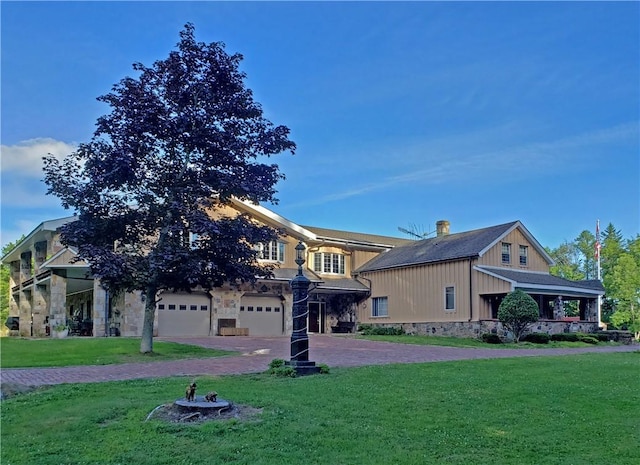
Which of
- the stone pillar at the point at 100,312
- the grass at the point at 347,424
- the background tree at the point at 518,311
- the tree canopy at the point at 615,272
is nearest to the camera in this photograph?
the grass at the point at 347,424

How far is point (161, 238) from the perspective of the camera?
16938 mm

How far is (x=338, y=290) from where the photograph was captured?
1287 inches

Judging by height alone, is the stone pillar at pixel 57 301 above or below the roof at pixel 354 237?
below

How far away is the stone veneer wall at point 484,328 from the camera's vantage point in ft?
85.8

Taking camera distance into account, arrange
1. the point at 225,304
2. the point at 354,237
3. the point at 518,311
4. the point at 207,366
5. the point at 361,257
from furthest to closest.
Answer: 1. the point at 354,237
2. the point at 361,257
3. the point at 225,304
4. the point at 518,311
5. the point at 207,366

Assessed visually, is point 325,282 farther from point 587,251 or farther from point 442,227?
point 587,251

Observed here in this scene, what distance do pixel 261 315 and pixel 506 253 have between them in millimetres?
12808

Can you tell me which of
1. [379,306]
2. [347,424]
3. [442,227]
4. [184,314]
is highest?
[442,227]

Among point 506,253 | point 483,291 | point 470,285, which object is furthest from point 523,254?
point 483,291

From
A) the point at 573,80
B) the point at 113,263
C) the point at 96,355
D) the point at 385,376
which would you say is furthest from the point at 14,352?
the point at 573,80

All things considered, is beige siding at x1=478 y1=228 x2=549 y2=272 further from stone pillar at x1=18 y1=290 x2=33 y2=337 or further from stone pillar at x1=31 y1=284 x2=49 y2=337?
stone pillar at x1=18 y1=290 x2=33 y2=337

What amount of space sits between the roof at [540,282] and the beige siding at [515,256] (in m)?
0.35

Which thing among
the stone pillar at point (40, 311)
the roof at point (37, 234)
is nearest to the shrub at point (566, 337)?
the roof at point (37, 234)

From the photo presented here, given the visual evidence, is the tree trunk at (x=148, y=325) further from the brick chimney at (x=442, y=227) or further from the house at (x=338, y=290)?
the brick chimney at (x=442, y=227)
